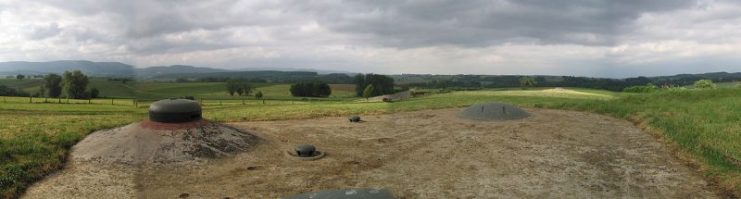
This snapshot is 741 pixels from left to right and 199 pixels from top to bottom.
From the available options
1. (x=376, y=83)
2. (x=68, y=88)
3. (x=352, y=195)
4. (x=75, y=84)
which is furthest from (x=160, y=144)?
(x=376, y=83)

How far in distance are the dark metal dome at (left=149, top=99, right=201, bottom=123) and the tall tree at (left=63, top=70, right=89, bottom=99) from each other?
2912 inches

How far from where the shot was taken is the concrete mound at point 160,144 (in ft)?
57.6

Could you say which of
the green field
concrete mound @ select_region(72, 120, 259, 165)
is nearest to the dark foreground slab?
concrete mound @ select_region(72, 120, 259, 165)

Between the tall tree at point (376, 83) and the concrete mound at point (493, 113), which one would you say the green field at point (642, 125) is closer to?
the concrete mound at point (493, 113)

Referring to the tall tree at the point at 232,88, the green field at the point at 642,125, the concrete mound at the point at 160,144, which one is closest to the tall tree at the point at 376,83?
the tall tree at the point at 232,88

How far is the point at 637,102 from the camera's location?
3594cm

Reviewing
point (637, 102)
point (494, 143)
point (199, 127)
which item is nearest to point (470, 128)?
point (494, 143)

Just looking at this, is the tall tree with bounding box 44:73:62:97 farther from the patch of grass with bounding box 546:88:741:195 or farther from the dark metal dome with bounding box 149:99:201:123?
the patch of grass with bounding box 546:88:741:195

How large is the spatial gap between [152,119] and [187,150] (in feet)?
10.3

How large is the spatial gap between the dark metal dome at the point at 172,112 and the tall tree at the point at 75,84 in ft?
243

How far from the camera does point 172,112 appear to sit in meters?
19.9

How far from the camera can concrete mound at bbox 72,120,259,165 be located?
17547mm

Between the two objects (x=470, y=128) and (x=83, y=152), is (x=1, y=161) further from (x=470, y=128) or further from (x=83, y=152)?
(x=470, y=128)

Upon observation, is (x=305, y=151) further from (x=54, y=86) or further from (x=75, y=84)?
(x=54, y=86)
